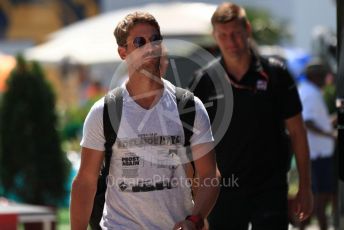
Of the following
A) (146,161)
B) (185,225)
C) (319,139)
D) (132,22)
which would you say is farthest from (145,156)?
(319,139)

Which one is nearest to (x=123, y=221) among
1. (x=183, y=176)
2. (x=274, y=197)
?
(x=183, y=176)

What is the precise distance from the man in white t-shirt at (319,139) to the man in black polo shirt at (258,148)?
196 inches

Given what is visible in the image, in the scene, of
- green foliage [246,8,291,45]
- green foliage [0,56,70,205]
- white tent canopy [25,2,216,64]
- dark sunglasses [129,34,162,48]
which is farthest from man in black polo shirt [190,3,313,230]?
green foliage [246,8,291,45]

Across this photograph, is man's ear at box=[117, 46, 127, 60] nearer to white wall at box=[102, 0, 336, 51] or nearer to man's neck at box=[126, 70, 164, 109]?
man's neck at box=[126, 70, 164, 109]

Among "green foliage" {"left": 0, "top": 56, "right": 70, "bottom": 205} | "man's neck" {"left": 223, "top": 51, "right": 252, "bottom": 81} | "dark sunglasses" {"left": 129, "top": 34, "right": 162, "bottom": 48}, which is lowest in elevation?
"green foliage" {"left": 0, "top": 56, "right": 70, "bottom": 205}

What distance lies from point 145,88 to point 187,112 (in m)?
0.23

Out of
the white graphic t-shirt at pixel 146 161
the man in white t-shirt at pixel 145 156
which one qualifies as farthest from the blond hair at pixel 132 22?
the white graphic t-shirt at pixel 146 161

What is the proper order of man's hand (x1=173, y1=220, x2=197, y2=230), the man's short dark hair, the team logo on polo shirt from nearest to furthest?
1. man's hand (x1=173, y1=220, x2=197, y2=230)
2. the team logo on polo shirt
3. the man's short dark hair

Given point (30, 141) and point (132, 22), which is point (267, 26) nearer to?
point (30, 141)

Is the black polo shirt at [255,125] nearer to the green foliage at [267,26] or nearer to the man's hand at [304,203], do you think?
the man's hand at [304,203]

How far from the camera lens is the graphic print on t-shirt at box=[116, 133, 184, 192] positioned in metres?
4.43

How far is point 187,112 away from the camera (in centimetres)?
452

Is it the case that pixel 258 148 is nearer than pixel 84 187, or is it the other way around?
pixel 84 187

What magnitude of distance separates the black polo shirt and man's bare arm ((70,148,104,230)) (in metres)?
1.84
